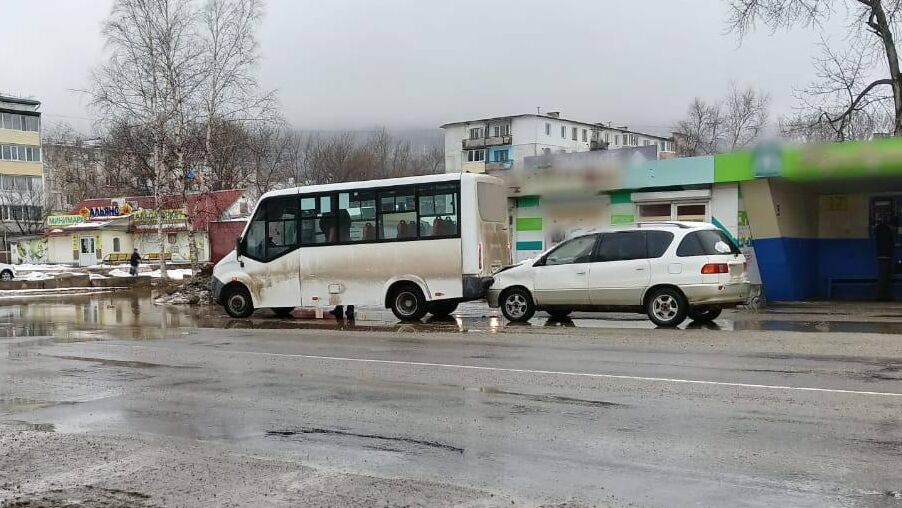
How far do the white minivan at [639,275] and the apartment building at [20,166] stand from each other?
73.0 m

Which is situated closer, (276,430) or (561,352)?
(276,430)

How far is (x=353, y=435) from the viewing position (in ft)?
21.4

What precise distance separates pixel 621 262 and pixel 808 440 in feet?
28.8

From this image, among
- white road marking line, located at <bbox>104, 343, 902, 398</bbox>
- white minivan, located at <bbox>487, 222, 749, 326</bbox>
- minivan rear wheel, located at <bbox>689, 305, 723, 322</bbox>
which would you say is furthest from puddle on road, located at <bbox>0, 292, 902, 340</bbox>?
white road marking line, located at <bbox>104, 343, 902, 398</bbox>

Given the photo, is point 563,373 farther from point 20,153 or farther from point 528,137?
point 528,137

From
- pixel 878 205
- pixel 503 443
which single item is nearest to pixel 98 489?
pixel 503 443

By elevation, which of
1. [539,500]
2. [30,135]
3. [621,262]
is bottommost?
[539,500]

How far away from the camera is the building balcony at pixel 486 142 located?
10088 centimetres

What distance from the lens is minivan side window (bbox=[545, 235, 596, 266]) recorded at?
15164mm

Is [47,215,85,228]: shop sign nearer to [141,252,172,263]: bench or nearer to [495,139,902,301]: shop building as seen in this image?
[141,252,172,263]: bench

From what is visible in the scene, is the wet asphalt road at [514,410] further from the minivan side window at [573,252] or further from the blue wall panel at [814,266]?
the blue wall panel at [814,266]

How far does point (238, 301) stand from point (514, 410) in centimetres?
1243

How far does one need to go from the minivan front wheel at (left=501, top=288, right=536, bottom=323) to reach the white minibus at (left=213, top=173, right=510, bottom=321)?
1.68 feet

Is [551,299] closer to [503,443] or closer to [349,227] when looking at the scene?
[349,227]
